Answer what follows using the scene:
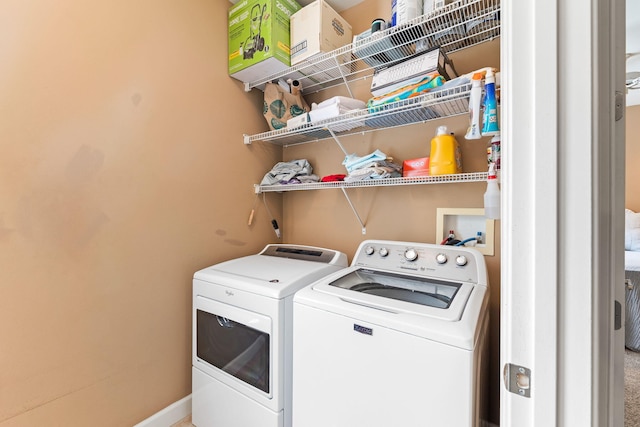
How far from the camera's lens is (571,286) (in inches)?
19.1

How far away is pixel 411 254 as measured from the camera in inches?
58.8

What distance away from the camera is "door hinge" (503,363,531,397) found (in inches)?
20.7

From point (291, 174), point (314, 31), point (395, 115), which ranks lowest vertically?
point (291, 174)

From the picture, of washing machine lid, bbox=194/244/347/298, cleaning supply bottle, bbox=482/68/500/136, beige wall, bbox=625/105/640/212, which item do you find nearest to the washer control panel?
washing machine lid, bbox=194/244/347/298

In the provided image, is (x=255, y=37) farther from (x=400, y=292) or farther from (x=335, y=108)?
(x=400, y=292)

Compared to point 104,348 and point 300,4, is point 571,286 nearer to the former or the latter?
point 104,348

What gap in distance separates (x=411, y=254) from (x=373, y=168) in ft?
1.70

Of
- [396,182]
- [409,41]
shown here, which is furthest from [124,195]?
[409,41]

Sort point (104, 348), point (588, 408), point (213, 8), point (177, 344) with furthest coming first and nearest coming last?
point (213, 8) < point (177, 344) < point (104, 348) < point (588, 408)

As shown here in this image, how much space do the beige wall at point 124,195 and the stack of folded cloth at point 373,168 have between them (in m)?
0.20

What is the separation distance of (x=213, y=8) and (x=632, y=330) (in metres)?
3.72

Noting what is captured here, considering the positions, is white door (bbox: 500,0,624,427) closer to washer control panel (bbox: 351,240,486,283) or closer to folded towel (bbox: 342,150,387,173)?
washer control panel (bbox: 351,240,486,283)

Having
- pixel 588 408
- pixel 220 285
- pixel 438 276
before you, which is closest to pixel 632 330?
pixel 438 276

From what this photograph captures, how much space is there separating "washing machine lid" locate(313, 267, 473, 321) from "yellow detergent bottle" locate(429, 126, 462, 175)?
0.55m
